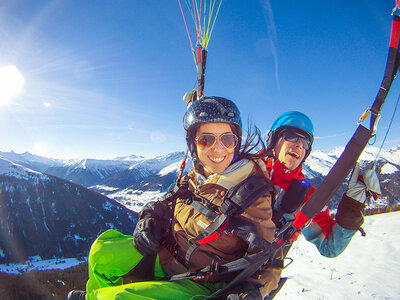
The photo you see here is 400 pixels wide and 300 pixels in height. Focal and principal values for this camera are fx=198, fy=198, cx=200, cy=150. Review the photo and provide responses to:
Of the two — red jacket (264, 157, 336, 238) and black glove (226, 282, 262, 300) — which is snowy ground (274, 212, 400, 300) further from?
black glove (226, 282, 262, 300)

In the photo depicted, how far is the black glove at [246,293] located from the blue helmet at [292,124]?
2.40 meters

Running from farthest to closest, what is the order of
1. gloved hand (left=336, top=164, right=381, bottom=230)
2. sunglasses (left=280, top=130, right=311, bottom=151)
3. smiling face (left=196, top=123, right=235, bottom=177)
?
1. sunglasses (left=280, top=130, right=311, bottom=151)
2. smiling face (left=196, top=123, right=235, bottom=177)
3. gloved hand (left=336, top=164, right=381, bottom=230)

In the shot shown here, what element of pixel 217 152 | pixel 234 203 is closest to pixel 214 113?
pixel 217 152

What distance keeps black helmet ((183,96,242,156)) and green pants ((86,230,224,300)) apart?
1.91 metres

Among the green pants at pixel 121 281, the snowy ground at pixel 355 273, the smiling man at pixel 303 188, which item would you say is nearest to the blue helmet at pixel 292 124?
the smiling man at pixel 303 188

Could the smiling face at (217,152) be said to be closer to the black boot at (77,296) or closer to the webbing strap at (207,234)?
the webbing strap at (207,234)

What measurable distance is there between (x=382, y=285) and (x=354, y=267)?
70.7 inches

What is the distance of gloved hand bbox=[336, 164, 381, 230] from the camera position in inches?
86.9

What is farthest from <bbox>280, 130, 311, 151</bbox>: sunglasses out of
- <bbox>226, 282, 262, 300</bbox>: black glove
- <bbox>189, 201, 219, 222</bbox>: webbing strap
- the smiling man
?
<bbox>226, 282, 262, 300</bbox>: black glove

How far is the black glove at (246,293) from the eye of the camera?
1.83m

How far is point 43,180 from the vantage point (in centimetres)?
7912

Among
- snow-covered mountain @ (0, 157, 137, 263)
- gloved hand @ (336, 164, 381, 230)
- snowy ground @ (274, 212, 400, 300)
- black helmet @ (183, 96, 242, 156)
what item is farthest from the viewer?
snow-covered mountain @ (0, 157, 137, 263)

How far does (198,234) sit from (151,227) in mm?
1001

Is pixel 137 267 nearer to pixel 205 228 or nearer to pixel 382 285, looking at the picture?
pixel 205 228
